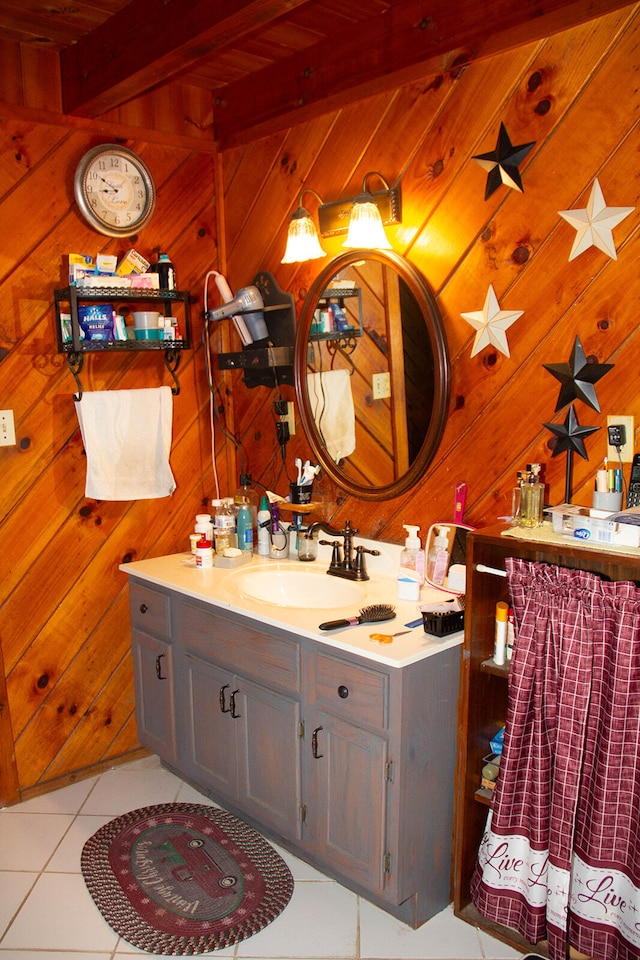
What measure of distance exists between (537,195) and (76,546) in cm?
192

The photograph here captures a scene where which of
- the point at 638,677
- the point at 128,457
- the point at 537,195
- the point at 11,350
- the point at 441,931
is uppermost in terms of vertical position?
the point at 537,195

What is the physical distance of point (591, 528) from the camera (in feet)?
5.73

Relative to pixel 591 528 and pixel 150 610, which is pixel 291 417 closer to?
pixel 150 610

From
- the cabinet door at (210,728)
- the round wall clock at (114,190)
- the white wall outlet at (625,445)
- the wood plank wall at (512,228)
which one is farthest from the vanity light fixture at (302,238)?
the cabinet door at (210,728)

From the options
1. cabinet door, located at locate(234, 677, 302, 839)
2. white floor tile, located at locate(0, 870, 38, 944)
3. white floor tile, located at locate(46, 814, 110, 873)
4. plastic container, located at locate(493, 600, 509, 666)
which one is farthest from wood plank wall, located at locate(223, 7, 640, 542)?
white floor tile, located at locate(0, 870, 38, 944)

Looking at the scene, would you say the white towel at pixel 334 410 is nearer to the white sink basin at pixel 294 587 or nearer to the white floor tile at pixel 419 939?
the white sink basin at pixel 294 587

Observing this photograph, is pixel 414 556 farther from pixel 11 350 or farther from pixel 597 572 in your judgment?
pixel 11 350

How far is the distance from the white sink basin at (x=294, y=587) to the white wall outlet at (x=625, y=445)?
93 cm

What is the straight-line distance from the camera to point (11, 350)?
8.44 ft

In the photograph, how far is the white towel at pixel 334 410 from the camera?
2580mm

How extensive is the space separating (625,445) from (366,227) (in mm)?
975

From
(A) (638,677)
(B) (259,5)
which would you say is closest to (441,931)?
(A) (638,677)

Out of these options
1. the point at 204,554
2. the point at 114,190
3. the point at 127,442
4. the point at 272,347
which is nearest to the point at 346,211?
the point at 272,347

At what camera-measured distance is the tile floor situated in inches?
79.0
